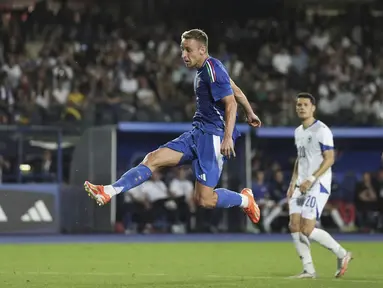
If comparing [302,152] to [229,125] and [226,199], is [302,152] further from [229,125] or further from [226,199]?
[229,125]

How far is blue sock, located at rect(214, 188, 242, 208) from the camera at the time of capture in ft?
33.6

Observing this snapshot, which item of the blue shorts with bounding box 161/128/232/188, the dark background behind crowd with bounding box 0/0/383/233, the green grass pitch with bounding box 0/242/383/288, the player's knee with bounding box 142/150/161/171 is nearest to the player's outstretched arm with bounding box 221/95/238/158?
the blue shorts with bounding box 161/128/232/188

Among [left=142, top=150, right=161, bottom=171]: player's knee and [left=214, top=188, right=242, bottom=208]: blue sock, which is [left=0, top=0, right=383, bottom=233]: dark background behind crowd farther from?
[left=142, top=150, right=161, bottom=171]: player's knee

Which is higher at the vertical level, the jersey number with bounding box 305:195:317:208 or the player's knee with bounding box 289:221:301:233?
the jersey number with bounding box 305:195:317:208

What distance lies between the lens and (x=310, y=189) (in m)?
11.4

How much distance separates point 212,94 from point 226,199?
4.06ft

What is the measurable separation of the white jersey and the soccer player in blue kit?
163cm

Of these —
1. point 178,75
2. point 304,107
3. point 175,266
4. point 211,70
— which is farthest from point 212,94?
point 178,75

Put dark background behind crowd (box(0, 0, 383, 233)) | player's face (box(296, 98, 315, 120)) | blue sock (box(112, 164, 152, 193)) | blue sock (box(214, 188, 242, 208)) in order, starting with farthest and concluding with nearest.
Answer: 1. dark background behind crowd (box(0, 0, 383, 233))
2. player's face (box(296, 98, 315, 120))
3. blue sock (box(214, 188, 242, 208))
4. blue sock (box(112, 164, 152, 193))

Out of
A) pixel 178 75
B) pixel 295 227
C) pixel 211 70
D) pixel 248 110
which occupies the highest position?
pixel 178 75

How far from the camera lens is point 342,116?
2333 cm

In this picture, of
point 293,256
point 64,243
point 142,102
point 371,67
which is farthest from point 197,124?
point 371,67

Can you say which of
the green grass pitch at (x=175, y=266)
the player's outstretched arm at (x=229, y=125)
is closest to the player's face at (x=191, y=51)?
the player's outstretched arm at (x=229, y=125)

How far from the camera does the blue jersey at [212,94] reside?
9.77 meters
